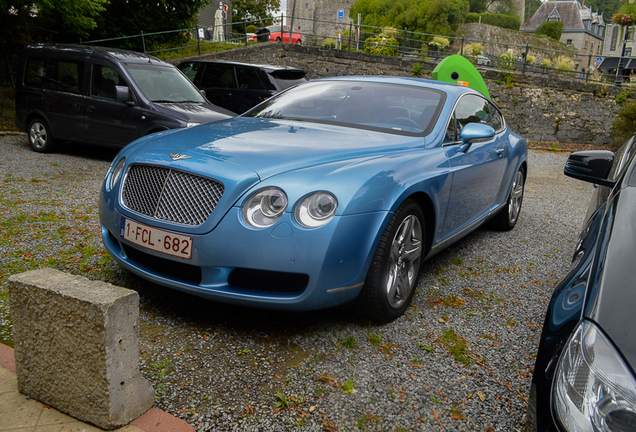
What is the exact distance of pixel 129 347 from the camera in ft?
6.90

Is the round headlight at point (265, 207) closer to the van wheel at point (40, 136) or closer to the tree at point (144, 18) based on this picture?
the van wheel at point (40, 136)

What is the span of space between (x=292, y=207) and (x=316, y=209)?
126mm

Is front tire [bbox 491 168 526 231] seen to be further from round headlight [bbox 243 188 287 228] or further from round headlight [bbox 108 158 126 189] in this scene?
round headlight [bbox 108 158 126 189]

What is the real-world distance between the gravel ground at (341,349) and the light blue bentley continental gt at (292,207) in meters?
0.28

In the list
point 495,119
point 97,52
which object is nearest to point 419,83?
point 495,119

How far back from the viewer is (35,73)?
29.9 feet

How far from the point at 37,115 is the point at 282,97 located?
6386mm

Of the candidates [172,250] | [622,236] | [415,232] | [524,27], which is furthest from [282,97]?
[524,27]

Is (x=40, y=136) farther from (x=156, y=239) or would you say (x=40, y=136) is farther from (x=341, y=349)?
(x=341, y=349)

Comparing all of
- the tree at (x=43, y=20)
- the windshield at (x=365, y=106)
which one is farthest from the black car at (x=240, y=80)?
the windshield at (x=365, y=106)

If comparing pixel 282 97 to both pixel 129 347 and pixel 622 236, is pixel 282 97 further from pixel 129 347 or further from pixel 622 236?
pixel 622 236

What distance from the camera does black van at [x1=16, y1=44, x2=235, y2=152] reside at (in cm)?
819

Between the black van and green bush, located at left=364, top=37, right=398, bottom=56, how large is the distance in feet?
47.4

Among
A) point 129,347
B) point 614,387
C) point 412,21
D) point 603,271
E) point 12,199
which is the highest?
point 412,21
